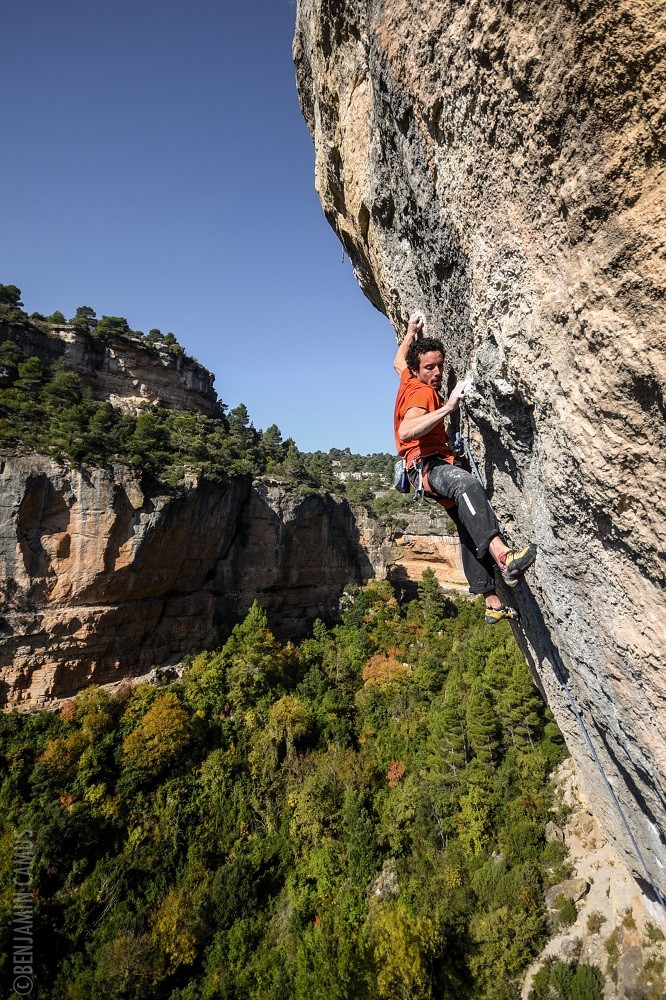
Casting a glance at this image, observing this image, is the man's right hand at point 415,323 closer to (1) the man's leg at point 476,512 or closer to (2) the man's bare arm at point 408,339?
(2) the man's bare arm at point 408,339

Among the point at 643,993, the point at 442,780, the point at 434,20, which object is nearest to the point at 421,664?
the point at 442,780

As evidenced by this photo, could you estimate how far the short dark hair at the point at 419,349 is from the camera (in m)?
3.83

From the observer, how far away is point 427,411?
3600 millimetres

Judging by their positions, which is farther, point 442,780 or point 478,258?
point 442,780

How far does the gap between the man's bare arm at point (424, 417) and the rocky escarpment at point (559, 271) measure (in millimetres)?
186

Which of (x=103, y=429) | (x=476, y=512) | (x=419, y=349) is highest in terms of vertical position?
(x=103, y=429)

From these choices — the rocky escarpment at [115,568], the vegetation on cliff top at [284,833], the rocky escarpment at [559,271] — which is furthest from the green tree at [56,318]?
the rocky escarpment at [559,271]

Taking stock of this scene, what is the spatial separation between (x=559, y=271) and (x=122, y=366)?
1258 inches

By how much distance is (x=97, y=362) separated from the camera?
28.2 m

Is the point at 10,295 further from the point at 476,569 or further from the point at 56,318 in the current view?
the point at 476,569

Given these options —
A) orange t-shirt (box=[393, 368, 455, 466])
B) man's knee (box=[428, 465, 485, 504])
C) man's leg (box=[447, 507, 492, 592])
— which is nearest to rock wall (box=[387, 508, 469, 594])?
man's leg (box=[447, 507, 492, 592])

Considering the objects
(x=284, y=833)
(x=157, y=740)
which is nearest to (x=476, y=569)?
(x=157, y=740)

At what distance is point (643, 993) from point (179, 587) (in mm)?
20080

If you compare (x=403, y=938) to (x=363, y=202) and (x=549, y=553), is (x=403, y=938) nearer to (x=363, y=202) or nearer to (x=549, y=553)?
(x=549, y=553)
